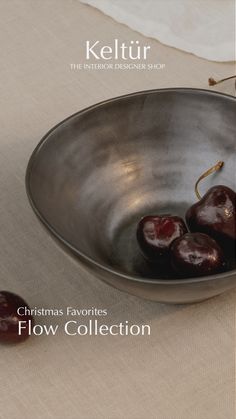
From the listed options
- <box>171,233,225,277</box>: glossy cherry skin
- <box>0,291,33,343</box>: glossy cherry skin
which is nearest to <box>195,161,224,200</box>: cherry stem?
<box>171,233,225,277</box>: glossy cherry skin

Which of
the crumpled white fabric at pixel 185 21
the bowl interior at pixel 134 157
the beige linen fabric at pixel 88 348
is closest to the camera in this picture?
the beige linen fabric at pixel 88 348

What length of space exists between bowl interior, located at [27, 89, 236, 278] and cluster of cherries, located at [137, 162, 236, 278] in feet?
0.15

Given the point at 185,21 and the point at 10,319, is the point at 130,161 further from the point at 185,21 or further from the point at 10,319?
the point at 185,21

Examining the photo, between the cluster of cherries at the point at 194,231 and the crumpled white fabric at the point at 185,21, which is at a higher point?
the crumpled white fabric at the point at 185,21

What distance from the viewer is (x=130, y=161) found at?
3.23 feet

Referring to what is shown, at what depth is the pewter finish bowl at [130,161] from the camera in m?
0.90

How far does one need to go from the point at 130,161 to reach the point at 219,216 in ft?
0.58

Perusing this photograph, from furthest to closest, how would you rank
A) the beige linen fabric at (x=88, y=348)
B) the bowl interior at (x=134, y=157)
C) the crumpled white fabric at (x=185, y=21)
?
the crumpled white fabric at (x=185, y=21), the bowl interior at (x=134, y=157), the beige linen fabric at (x=88, y=348)

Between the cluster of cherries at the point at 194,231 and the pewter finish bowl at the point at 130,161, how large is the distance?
0.03 m

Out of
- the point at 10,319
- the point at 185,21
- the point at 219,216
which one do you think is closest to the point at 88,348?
the point at 10,319

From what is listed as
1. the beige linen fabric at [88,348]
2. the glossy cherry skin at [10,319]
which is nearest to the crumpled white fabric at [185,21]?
the beige linen fabric at [88,348]

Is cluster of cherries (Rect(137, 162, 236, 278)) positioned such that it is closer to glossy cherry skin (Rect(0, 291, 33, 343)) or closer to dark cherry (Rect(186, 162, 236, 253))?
dark cherry (Rect(186, 162, 236, 253))

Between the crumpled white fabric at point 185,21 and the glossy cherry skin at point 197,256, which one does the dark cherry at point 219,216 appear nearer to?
the glossy cherry skin at point 197,256

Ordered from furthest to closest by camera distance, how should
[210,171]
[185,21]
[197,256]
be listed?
1. [185,21]
2. [210,171]
3. [197,256]
